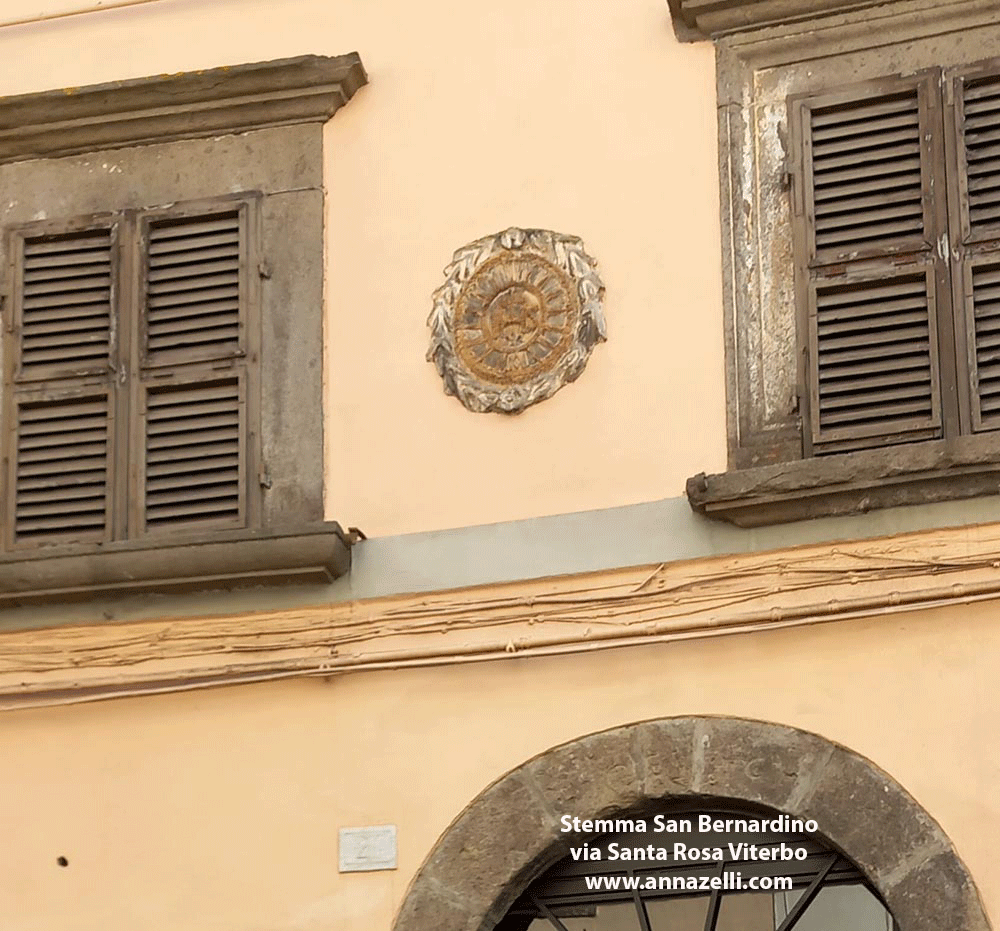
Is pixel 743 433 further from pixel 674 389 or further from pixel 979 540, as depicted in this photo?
pixel 979 540

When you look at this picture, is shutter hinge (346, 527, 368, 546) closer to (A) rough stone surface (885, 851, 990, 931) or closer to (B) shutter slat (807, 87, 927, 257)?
(B) shutter slat (807, 87, 927, 257)

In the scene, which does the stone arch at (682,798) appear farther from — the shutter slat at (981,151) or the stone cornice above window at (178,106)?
the stone cornice above window at (178,106)

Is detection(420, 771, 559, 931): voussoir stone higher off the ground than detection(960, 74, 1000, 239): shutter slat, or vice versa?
detection(960, 74, 1000, 239): shutter slat

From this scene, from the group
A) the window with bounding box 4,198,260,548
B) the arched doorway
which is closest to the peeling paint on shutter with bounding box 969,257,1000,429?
the arched doorway

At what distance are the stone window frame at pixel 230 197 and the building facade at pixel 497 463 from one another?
0.05 feet

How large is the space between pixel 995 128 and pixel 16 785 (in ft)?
12.6

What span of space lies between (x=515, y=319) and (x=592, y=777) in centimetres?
160

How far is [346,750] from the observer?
8117 mm

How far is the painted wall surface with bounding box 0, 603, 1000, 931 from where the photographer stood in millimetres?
7605

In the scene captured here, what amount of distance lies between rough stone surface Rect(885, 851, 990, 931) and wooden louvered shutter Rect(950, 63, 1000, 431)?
1.37m

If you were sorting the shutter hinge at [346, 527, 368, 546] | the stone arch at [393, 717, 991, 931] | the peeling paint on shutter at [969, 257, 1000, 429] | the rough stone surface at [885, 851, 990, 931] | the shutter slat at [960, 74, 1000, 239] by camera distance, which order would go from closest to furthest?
the rough stone surface at [885, 851, 990, 931], the stone arch at [393, 717, 991, 931], the peeling paint on shutter at [969, 257, 1000, 429], the shutter slat at [960, 74, 1000, 239], the shutter hinge at [346, 527, 368, 546]

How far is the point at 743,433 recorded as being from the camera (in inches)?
317

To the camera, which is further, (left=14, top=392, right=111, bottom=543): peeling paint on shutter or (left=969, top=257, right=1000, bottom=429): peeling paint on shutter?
(left=14, top=392, right=111, bottom=543): peeling paint on shutter

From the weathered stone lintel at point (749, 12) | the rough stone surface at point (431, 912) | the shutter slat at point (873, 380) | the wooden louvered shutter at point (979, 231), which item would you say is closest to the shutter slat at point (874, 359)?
the shutter slat at point (873, 380)
